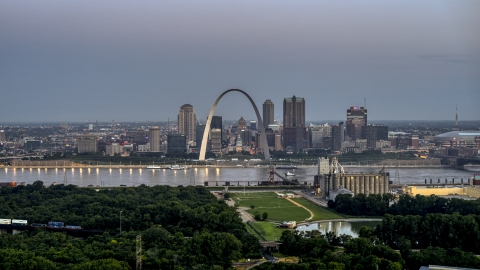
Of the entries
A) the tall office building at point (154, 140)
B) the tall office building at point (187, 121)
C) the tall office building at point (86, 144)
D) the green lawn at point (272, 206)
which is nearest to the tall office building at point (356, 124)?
the tall office building at point (187, 121)

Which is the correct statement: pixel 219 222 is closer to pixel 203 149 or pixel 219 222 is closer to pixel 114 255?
pixel 114 255

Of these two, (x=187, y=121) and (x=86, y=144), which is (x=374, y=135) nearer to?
(x=187, y=121)

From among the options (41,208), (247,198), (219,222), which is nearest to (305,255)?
(219,222)

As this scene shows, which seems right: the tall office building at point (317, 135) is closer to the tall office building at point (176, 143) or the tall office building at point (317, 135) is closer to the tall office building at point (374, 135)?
the tall office building at point (374, 135)

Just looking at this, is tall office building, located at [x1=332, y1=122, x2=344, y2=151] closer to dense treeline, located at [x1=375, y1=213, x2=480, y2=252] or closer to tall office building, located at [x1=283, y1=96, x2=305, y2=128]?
tall office building, located at [x1=283, y1=96, x2=305, y2=128]

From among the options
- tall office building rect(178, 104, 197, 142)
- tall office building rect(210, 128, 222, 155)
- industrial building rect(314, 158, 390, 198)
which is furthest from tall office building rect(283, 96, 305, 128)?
industrial building rect(314, 158, 390, 198)
